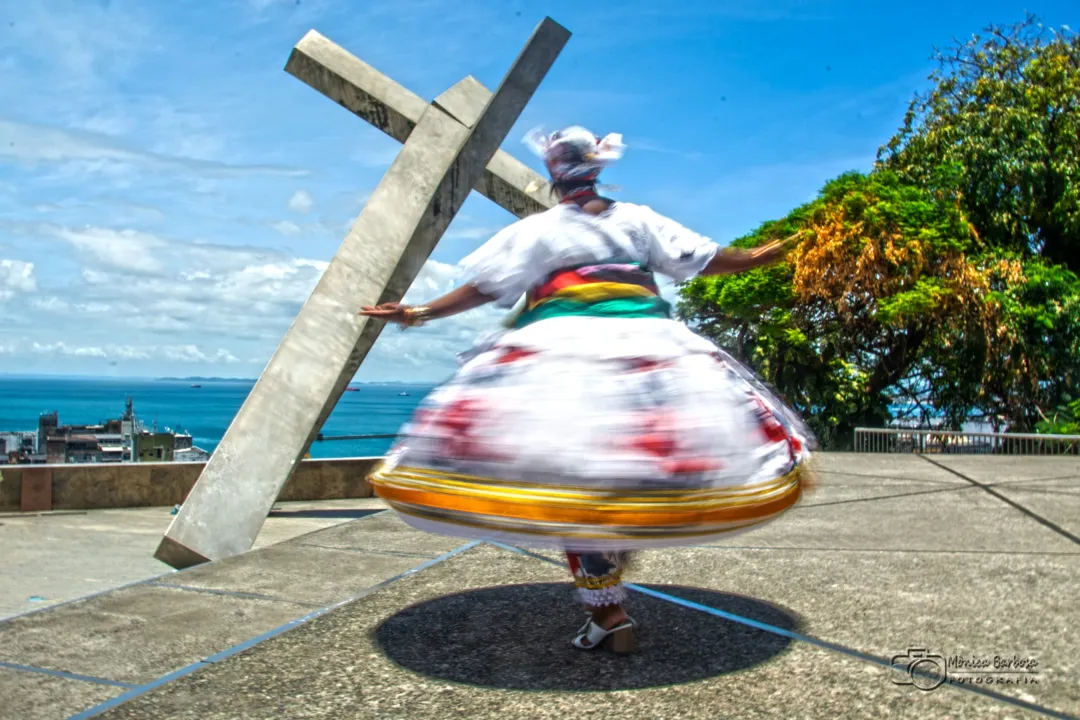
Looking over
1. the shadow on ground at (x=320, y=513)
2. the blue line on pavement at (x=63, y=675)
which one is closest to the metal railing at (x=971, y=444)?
the shadow on ground at (x=320, y=513)

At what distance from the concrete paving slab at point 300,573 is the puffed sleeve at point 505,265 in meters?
1.76

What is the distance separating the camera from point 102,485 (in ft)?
35.6

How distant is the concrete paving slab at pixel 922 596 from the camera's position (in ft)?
10.7

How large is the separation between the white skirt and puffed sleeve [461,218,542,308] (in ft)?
0.74

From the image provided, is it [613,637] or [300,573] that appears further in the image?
[300,573]

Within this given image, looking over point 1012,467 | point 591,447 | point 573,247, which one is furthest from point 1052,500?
point 591,447

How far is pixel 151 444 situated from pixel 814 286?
87.8 feet

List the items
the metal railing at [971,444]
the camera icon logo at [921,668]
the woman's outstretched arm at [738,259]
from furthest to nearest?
the metal railing at [971,444] → the woman's outstretched arm at [738,259] → the camera icon logo at [921,668]

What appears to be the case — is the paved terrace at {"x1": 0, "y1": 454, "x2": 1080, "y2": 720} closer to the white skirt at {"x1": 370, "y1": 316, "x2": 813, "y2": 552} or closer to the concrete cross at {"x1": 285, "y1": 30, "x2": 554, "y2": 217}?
the white skirt at {"x1": 370, "y1": 316, "x2": 813, "y2": 552}

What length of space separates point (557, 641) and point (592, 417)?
43.4 inches

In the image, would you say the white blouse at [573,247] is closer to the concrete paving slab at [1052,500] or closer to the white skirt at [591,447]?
the white skirt at [591,447]

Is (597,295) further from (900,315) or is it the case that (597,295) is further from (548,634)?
(900,315)

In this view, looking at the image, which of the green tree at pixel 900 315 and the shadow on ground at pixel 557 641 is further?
the green tree at pixel 900 315

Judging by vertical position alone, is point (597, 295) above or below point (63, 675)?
above
